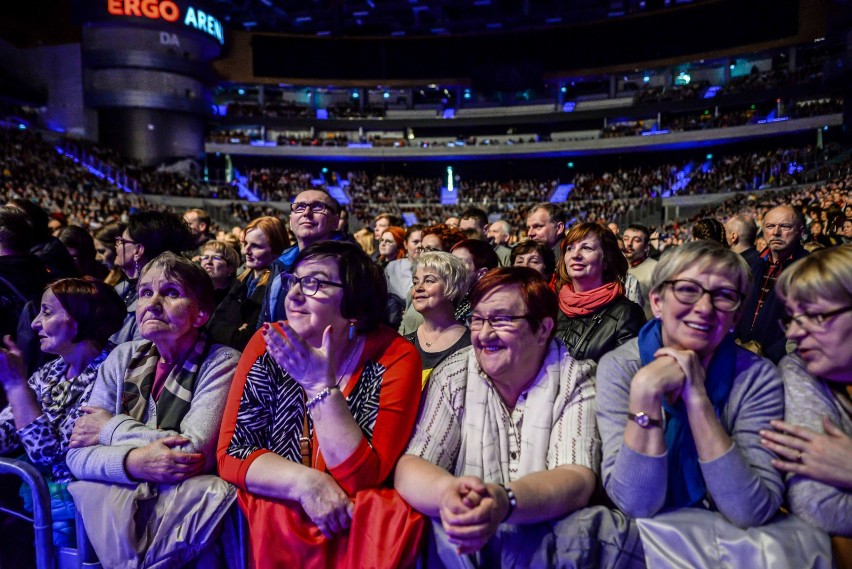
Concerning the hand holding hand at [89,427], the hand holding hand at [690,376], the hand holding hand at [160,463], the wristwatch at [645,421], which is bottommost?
A: the hand holding hand at [160,463]

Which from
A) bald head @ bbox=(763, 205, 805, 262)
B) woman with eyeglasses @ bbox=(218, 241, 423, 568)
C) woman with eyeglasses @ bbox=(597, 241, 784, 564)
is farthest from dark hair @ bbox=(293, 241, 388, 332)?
bald head @ bbox=(763, 205, 805, 262)

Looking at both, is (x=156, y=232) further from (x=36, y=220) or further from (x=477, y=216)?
(x=477, y=216)

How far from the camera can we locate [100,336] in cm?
273

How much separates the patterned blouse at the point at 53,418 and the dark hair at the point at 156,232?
107 cm

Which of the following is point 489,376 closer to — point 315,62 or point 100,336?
point 100,336

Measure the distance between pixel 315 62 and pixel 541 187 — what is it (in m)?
16.2

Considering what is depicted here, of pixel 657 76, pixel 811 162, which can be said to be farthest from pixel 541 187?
pixel 811 162

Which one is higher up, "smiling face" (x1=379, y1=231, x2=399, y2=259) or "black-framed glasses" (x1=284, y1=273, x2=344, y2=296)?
"smiling face" (x1=379, y1=231, x2=399, y2=259)

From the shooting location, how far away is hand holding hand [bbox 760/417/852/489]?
1.63 meters

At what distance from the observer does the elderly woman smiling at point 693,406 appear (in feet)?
5.55

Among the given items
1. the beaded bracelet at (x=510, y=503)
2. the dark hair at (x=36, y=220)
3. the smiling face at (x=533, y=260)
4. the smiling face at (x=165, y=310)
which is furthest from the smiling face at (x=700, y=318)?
the dark hair at (x=36, y=220)

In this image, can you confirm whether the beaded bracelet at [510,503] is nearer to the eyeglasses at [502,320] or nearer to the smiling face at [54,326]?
the eyeglasses at [502,320]

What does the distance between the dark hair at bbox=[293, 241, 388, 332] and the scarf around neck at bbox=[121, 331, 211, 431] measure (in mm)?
636

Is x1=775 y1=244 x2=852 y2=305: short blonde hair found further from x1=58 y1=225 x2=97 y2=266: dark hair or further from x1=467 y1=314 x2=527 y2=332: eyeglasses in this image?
x1=58 y1=225 x2=97 y2=266: dark hair
